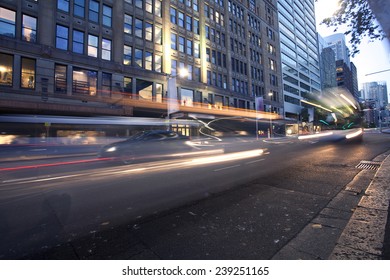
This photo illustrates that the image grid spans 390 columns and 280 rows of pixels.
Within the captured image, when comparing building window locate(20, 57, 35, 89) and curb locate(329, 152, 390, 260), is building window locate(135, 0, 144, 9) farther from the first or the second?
curb locate(329, 152, 390, 260)

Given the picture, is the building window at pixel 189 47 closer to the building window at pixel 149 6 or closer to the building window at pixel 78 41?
the building window at pixel 149 6

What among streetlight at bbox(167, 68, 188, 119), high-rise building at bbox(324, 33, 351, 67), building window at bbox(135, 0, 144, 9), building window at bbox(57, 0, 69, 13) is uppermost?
high-rise building at bbox(324, 33, 351, 67)

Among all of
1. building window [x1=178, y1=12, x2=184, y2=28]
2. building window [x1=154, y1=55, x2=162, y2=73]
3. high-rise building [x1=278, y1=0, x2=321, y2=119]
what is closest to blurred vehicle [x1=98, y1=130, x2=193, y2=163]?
building window [x1=154, y1=55, x2=162, y2=73]

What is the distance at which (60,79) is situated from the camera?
1862cm

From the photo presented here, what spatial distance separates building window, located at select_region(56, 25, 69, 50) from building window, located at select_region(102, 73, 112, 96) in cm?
412

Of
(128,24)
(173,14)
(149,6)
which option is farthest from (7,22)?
(173,14)

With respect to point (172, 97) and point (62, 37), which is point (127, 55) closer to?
point (62, 37)

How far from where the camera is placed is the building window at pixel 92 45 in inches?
814

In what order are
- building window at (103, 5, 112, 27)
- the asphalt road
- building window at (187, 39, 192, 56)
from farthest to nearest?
building window at (187, 39, 192, 56) → building window at (103, 5, 112, 27) → the asphalt road

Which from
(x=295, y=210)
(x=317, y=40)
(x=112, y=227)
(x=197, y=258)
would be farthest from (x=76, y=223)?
(x=317, y=40)

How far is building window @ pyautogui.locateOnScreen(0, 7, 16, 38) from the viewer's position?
16.3 m

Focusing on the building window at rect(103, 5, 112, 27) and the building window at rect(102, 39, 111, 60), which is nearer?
the building window at rect(102, 39, 111, 60)

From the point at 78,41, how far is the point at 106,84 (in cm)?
469

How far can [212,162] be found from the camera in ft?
34.2
